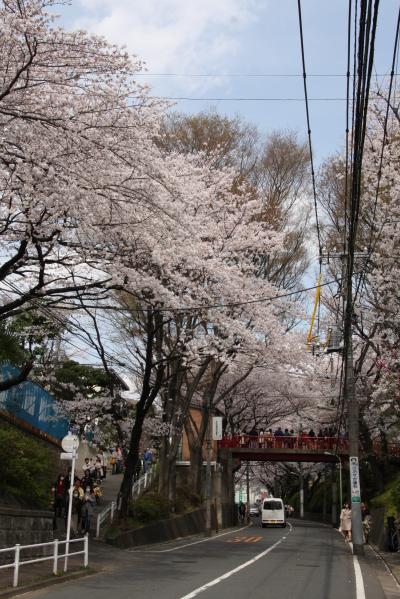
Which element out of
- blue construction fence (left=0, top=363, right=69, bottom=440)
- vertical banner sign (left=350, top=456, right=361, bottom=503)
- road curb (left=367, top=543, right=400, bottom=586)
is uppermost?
blue construction fence (left=0, top=363, right=69, bottom=440)

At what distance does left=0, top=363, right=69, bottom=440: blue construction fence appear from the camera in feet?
70.2

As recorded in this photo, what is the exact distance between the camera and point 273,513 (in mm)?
50594

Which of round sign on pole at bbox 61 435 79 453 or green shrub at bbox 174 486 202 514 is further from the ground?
round sign on pole at bbox 61 435 79 453

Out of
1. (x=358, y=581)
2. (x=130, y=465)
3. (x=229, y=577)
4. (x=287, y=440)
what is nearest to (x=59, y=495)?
(x=130, y=465)

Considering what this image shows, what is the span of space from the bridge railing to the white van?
7.45m

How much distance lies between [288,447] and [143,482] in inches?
535

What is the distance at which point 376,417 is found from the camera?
35.6 meters

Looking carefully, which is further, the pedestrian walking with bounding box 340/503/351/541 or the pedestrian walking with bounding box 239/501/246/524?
the pedestrian walking with bounding box 239/501/246/524

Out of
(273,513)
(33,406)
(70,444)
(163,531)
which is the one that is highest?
(33,406)

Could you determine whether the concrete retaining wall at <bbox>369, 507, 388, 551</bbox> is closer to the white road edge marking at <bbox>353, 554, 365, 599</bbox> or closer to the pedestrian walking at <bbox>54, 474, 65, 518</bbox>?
the white road edge marking at <bbox>353, 554, 365, 599</bbox>


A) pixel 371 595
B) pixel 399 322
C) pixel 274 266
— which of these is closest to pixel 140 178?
pixel 371 595

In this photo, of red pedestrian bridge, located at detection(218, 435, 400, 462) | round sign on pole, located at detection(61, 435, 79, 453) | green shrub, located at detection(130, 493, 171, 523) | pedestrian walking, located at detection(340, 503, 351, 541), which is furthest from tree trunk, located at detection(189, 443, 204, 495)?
round sign on pole, located at detection(61, 435, 79, 453)

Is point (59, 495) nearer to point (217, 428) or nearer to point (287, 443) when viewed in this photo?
point (217, 428)

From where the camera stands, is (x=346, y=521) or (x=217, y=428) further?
(x=217, y=428)
